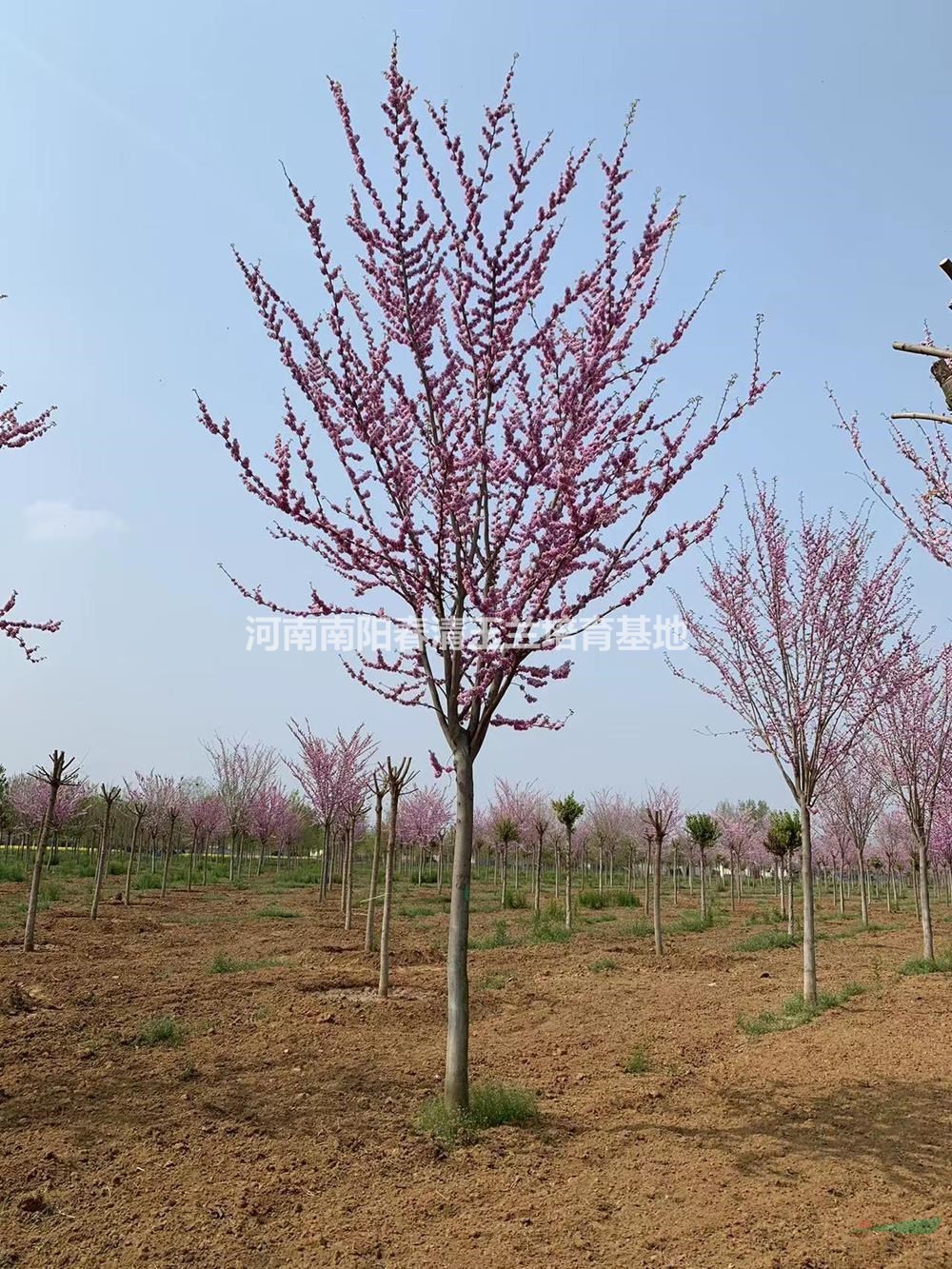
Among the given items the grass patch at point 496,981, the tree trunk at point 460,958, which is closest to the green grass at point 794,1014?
the grass patch at point 496,981

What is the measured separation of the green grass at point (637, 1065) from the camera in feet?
21.7

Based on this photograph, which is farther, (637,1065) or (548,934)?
(548,934)

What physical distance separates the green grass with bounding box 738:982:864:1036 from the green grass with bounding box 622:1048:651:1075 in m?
1.76

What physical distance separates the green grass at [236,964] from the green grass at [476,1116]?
606cm

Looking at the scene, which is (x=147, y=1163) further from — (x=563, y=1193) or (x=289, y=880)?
(x=289, y=880)

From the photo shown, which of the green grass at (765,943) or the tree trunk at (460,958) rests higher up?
the tree trunk at (460,958)

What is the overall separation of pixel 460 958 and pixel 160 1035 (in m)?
3.40

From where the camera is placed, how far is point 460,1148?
5.00 m

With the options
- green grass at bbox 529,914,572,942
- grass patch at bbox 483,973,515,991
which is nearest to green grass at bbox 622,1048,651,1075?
grass patch at bbox 483,973,515,991

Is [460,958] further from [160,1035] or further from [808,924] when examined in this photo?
[808,924]

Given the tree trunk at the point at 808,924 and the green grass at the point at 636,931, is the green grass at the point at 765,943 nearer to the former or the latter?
the green grass at the point at 636,931

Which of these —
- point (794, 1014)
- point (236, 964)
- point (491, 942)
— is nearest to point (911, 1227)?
point (794, 1014)

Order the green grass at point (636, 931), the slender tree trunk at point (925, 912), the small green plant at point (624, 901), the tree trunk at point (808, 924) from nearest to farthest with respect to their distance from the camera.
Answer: the tree trunk at point (808, 924) < the slender tree trunk at point (925, 912) < the green grass at point (636, 931) < the small green plant at point (624, 901)

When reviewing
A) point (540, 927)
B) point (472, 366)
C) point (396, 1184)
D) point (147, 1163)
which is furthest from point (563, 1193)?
point (540, 927)
